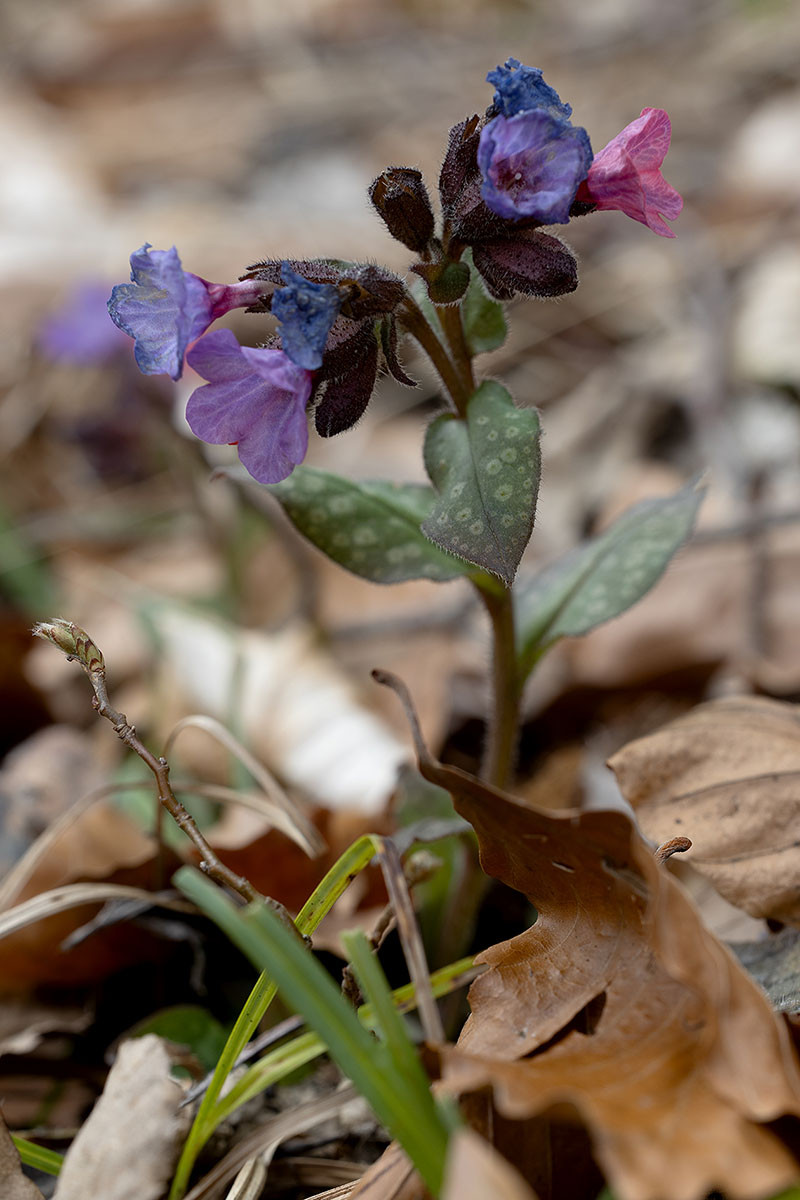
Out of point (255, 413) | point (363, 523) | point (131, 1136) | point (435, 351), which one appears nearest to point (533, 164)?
point (435, 351)

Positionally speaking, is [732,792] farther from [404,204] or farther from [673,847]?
[404,204]

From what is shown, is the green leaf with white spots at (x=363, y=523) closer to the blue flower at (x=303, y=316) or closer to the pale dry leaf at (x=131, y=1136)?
the blue flower at (x=303, y=316)

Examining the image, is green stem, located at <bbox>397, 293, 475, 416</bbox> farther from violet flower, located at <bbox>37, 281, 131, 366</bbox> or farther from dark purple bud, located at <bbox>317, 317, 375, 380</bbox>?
violet flower, located at <bbox>37, 281, 131, 366</bbox>

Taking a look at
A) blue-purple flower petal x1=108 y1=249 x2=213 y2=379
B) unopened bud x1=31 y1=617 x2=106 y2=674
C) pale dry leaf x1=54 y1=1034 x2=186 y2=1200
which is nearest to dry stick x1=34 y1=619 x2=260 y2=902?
unopened bud x1=31 y1=617 x2=106 y2=674

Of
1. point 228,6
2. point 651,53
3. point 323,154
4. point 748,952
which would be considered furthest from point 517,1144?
point 228,6

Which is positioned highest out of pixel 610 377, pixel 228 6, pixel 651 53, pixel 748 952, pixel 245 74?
pixel 228 6

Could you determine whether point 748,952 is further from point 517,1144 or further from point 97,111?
point 97,111
